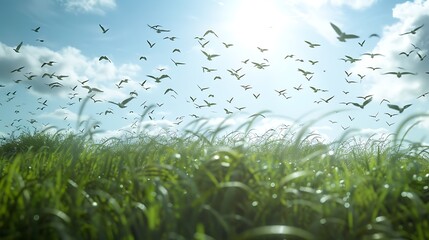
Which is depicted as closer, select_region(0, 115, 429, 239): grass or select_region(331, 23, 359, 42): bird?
select_region(0, 115, 429, 239): grass

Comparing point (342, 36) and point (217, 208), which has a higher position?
point (342, 36)

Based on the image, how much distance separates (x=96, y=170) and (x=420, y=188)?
3.27 meters

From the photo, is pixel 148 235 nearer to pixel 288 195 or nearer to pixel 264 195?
pixel 264 195

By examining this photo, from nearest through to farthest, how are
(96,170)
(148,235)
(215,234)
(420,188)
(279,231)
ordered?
(279,231)
(148,235)
(215,234)
(420,188)
(96,170)

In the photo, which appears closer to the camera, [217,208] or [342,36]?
[217,208]

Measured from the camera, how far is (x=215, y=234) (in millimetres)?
2951

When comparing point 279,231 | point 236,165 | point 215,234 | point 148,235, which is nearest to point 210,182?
point 236,165

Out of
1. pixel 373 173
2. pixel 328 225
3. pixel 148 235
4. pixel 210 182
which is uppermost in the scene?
pixel 373 173

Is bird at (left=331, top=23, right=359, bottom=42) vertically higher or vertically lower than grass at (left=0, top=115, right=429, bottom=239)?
higher

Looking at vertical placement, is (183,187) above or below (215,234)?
above

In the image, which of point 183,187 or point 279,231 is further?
point 183,187

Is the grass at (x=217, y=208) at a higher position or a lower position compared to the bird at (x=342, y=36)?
lower

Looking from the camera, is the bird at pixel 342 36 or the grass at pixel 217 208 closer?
the grass at pixel 217 208

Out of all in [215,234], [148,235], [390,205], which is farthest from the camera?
[390,205]
